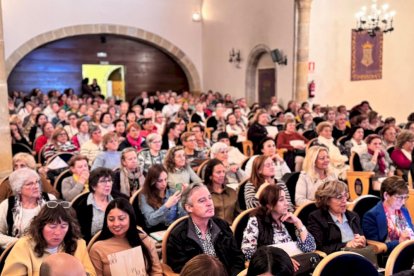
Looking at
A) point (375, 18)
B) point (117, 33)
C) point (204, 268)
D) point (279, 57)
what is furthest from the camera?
point (117, 33)

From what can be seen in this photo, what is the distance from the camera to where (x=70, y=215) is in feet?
8.25

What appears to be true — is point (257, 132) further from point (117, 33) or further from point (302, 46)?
point (117, 33)

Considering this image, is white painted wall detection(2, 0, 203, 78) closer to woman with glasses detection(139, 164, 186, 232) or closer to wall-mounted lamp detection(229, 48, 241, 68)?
wall-mounted lamp detection(229, 48, 241, 68)

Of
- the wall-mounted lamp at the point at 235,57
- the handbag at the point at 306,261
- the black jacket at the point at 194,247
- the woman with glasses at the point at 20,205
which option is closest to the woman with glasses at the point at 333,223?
the handbag at the point at 306,261

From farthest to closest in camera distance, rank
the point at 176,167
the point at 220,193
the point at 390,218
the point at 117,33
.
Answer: the point at 117,33
the point at 176,167
the point at 220,193
the point at 390,218

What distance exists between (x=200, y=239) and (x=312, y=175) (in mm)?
1830

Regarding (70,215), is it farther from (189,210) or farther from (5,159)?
(5,159)

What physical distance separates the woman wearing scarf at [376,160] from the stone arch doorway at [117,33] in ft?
33.9

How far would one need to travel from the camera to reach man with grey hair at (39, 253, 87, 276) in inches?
65.5

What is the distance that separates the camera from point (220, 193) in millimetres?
3836

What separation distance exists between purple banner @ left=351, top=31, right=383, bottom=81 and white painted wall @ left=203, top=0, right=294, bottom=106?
179 centimetres

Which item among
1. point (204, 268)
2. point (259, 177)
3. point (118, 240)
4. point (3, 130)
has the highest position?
point (3, 130)

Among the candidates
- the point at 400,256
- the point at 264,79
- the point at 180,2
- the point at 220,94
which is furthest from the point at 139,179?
the point at 180,2

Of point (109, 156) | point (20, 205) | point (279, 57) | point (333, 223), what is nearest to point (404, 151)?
point (333, 223)
